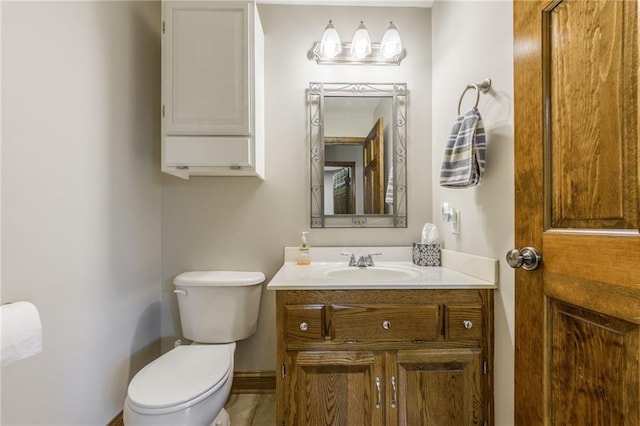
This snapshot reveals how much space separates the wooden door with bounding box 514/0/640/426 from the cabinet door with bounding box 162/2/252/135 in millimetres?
1194

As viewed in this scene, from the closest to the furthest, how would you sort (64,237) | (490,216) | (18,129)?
(18,129) < (64,237) < (490,216)

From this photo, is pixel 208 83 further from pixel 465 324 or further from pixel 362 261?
pixel 465 324

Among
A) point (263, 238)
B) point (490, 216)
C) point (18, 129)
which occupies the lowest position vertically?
point (263, 238)

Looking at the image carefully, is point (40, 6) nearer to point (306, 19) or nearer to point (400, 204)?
point (306, 19)

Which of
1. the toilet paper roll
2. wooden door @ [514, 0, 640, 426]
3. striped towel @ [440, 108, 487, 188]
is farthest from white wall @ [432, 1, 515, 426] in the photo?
the toilet paper roll

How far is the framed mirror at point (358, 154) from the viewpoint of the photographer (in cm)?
179

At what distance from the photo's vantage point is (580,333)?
28.0 inches

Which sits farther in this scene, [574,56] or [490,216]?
[490,216]

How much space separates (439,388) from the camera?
118 cm

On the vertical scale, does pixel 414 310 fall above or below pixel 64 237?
below

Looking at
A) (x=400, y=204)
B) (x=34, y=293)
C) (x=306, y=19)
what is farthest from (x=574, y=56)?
(x=34, y=293)

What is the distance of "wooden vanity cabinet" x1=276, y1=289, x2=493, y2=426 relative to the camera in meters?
1.18

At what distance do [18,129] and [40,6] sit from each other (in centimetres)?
46

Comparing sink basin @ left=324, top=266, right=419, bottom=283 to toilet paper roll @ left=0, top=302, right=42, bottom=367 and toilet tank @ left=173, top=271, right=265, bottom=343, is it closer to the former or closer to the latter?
toilet tank @ left=173, top=271, right=265, bottom=343
